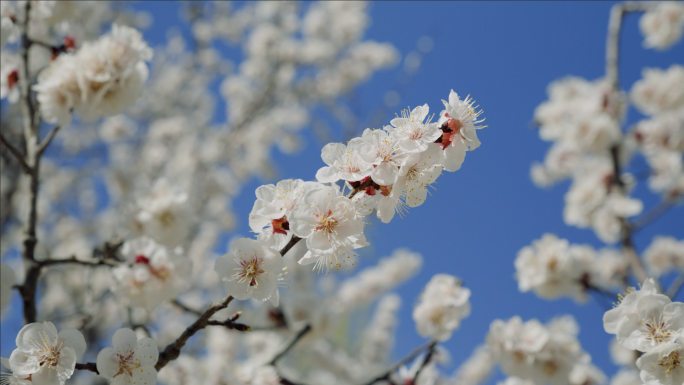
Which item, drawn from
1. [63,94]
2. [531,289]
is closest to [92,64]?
[63,94]

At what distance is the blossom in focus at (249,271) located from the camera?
1220 mm

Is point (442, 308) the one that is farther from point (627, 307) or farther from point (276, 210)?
point (276, 210)

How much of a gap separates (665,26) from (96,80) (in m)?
5.60

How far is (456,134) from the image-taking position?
1.21 metres

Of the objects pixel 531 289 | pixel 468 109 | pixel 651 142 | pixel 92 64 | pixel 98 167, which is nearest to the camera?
pixel 468 109

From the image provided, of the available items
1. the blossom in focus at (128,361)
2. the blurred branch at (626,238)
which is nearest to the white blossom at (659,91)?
the blurred branch at (626,238)

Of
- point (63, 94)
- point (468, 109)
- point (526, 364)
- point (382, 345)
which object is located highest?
→ point (382, 345)

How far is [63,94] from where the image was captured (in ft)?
6.11

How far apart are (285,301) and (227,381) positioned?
4.11 ft

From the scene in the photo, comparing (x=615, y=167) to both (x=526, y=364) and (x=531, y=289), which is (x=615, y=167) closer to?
(x=531, y=289)

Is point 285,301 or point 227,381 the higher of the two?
point 285,301

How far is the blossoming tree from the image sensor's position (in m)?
1.21

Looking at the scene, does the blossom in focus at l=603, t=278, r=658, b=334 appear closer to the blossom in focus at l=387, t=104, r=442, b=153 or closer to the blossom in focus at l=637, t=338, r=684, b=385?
the blossom in focus at l=637, t=338, r=684, b=385

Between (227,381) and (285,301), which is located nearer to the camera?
(227,381)
